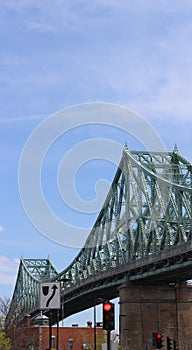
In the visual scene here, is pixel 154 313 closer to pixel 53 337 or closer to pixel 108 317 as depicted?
pixel 53 337

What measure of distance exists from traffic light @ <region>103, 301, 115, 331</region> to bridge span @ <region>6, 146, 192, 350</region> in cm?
3781

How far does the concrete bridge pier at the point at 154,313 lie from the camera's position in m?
75.4

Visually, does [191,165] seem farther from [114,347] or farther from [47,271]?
[47,271]

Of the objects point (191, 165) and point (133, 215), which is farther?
point (133, 215)

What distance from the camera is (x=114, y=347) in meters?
30.8

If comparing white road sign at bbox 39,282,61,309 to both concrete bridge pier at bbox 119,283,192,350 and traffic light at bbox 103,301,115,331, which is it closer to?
traffic light at bbox 103,301,115,331

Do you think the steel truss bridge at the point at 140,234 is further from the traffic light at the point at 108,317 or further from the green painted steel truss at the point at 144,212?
the traffic light at the point at 108,317

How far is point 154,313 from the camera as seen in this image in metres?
76.9

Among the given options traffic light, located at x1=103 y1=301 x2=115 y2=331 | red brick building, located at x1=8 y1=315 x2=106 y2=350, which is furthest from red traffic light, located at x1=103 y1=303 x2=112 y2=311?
red brick building, located at x1=8 y1=315 x2=106 y2=350

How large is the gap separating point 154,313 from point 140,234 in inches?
436

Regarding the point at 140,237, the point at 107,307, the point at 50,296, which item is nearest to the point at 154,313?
the point at 140,237

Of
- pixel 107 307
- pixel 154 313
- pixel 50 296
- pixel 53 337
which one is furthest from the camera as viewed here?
pixel 53 337

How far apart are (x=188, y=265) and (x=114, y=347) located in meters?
34.3

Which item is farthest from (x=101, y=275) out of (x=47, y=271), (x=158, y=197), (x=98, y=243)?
(x=47, y=271)
